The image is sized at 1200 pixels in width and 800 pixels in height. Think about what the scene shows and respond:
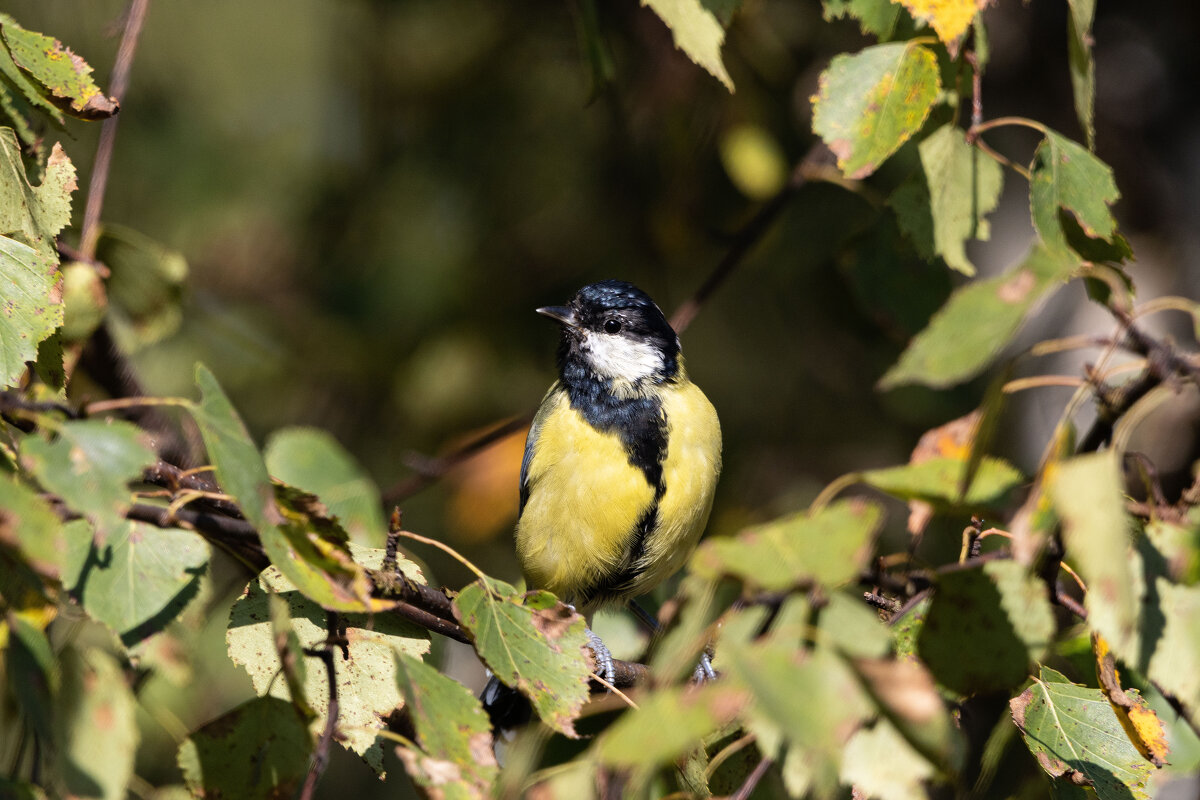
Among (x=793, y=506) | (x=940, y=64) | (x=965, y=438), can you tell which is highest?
(x=940, y=64)

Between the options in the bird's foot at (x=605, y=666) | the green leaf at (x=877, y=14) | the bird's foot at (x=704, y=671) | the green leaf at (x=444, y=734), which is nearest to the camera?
the green leaf at (x=444, y=734)

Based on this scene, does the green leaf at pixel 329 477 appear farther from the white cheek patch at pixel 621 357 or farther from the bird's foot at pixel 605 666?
the white cheek patch at pixel 621 357

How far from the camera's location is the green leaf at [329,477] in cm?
260

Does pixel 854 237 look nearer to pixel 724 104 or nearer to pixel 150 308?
pixel 724 104

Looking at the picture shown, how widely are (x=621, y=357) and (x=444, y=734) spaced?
1841mm

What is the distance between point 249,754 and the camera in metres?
1.48

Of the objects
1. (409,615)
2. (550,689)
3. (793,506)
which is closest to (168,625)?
(409,615)

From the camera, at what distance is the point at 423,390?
4.56 m

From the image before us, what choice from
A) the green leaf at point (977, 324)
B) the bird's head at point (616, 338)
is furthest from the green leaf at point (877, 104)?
the bird's head at point (616, 338)

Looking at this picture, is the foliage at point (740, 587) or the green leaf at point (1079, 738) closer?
the foliage at point (740, 587)

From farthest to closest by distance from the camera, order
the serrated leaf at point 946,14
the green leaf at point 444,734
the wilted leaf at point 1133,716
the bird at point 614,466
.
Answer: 1. the bird at point 614,466
2. the serrated leaf at point 946,14
3. the wilted leaf at point 1133,716
4. the green leaf at point 444,734

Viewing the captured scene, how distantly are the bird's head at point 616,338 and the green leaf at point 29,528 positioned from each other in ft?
6.79

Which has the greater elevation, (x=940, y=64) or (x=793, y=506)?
(x=940, y=64)

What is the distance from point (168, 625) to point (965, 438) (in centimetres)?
146
